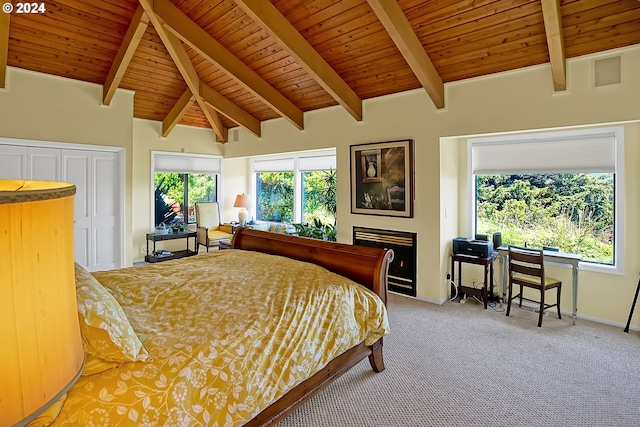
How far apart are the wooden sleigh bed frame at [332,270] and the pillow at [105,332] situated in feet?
2.43

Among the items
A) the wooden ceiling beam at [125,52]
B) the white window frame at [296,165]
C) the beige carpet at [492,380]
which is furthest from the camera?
the white window frame at [296,165]

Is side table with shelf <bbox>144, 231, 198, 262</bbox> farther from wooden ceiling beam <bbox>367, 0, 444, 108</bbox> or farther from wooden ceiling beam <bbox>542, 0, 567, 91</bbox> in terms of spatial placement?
wooden ceiling beam <bbox>542, 0, 567, 91</bbox>

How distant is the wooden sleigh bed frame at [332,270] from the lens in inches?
79.6

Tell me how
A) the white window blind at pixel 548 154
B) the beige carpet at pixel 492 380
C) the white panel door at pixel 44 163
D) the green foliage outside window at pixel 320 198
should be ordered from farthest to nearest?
the green foliage outside window at pixel 320 198 < the white panel door at pixel 44 163 < the white window blind at pixel 548 154 < the beige carpet at pixel 492 380

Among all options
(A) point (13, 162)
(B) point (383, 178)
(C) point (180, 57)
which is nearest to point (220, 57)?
(C) point (180, 57)

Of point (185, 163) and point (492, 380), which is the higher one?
point (185, 163)

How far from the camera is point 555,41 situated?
9.99 ft

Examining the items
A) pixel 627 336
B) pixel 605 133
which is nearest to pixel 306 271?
pixel 627 336

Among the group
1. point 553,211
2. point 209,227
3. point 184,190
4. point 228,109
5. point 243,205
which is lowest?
point 209,227

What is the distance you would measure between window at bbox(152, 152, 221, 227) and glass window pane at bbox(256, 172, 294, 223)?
1.06 m

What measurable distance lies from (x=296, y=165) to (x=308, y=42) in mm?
3309

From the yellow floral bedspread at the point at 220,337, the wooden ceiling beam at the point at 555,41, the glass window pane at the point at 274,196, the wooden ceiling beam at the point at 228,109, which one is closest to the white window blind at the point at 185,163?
the glass window pane at the point at 274,196

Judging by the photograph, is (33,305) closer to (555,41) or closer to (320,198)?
(555,41)

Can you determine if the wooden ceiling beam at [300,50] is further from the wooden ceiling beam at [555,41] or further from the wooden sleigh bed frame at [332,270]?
the wooden ceiling beam at [555,41]
